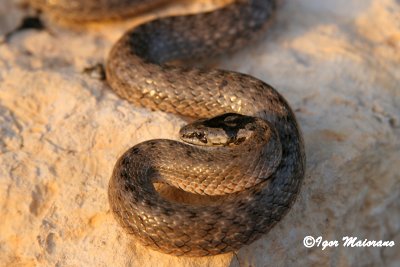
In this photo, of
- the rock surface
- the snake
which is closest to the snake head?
the snake

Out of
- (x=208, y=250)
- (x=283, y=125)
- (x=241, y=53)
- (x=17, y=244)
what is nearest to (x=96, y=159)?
(x=17, y=244)

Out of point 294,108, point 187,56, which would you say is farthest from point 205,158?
point 187,56

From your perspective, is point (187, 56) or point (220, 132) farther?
point (187, 56)

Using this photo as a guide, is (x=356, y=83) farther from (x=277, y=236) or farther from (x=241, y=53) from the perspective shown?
(x=277, y=236)

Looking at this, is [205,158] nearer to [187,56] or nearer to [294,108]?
[294,108]

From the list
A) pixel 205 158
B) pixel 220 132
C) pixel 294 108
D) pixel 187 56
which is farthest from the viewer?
pixel 187 56

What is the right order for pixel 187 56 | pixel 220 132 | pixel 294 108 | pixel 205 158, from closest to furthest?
pixel 205 158, pixel 220 132, pixel 294 108, pixel 187 56

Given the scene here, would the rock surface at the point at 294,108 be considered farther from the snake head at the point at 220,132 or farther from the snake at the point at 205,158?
the snake head at the point at 220,132
